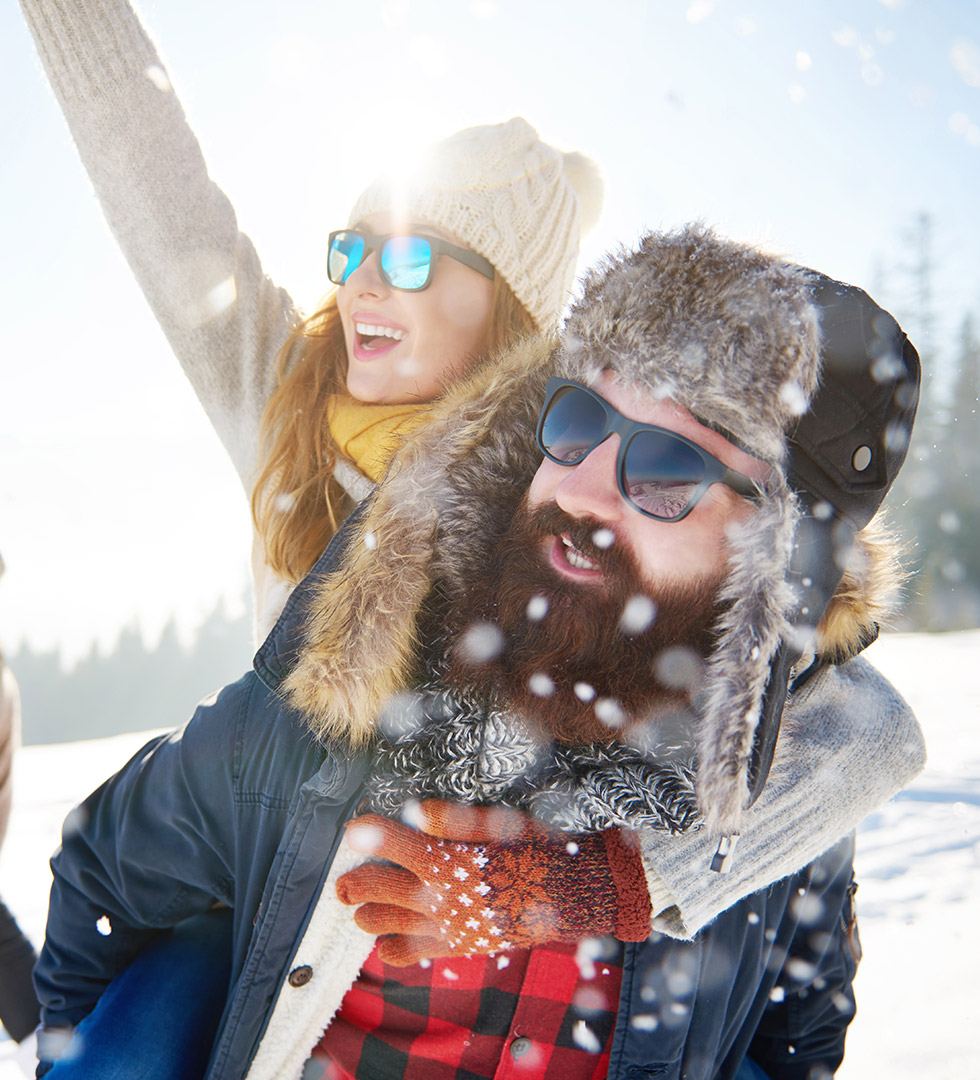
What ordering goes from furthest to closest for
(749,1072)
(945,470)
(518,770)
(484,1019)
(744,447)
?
(945,470), (749,1072), (484,1019), (518,770), (744,447)

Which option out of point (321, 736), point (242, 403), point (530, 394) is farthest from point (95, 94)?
point (321, 736)

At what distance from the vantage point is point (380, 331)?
2.08 m

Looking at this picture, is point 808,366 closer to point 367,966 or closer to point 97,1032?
point 367,966

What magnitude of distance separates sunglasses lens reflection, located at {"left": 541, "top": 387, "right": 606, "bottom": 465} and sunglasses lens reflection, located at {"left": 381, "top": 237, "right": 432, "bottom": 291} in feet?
2.92

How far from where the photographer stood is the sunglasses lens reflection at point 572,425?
4.32 feet

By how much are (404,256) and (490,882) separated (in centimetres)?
176

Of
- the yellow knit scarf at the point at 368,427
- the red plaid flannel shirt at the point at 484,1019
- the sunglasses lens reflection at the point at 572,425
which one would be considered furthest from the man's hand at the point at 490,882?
the yellow knit scarf at the point at 368,427

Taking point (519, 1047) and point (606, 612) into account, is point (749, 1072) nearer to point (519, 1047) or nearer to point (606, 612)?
point (519, 1047)

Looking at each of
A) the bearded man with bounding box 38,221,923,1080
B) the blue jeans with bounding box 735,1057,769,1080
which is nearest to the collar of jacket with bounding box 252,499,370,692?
the bearded man with bounding box 38,221,923,1080

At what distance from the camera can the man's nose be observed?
129 cm

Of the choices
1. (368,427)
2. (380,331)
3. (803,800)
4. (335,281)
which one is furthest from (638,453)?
(335,281)

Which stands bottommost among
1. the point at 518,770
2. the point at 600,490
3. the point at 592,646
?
the point at 518,770

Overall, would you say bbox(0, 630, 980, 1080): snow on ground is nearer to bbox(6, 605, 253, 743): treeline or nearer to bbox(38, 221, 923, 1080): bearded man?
bbox(38, 221, 923, 1080): bearded man

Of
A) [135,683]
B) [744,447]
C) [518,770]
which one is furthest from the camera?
[135,683]
